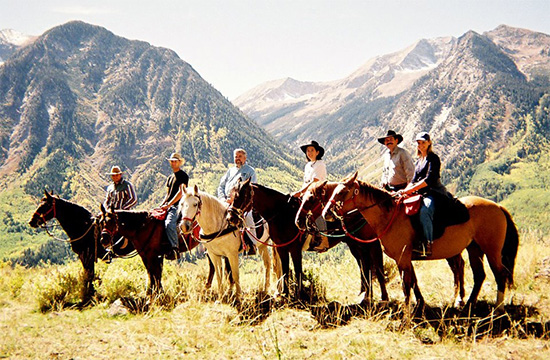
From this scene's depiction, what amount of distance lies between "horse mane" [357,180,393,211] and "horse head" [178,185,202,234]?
3639 mm

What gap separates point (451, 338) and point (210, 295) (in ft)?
17.5

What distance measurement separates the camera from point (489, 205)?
707 centimetres

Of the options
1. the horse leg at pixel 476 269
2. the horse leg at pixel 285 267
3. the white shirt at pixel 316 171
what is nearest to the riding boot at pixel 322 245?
the horse leg at pixel 285 267

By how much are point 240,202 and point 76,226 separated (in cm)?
595

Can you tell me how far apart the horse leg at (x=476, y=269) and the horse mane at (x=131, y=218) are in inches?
311

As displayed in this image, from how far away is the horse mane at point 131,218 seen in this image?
9.20 m

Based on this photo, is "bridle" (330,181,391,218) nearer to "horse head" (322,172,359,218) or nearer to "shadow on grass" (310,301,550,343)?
"horse head" (322,172,359,218)

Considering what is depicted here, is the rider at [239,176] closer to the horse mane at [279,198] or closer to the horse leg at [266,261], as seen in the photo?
the horse leg at [266,261]

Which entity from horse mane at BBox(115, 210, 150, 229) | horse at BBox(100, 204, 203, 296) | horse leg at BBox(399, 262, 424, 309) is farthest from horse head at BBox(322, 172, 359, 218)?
horse mane at BBox(115, 210, 150, 229)

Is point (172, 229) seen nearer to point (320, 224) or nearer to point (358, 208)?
point (320, 224)

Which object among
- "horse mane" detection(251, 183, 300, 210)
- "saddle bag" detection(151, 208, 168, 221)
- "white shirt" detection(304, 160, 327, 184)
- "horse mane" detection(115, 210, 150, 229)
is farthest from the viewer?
"saddle bag" detection(151, 208, 168, 221)

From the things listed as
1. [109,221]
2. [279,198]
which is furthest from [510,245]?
[109,221]

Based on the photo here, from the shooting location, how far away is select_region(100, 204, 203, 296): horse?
9102mm

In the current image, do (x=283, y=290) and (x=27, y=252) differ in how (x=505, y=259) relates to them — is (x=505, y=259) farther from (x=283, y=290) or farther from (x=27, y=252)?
(x=27, y=252)
